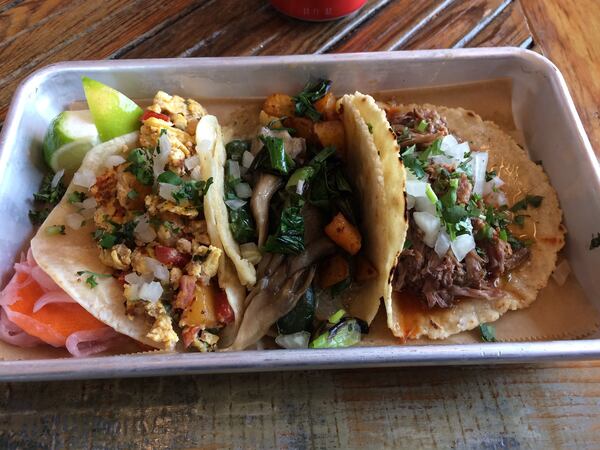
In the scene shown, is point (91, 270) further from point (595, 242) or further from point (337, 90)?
point (595, 242)

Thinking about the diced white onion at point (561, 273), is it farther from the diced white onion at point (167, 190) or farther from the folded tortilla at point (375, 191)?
the diced white onion at point (167, 190)

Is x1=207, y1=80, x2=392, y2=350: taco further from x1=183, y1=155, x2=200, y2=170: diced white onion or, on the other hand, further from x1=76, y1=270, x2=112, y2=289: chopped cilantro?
x1=76, y1=270, x2=112, y2=289: chopped cilantro

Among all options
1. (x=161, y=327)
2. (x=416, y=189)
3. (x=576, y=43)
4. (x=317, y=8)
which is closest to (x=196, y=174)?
(x=161, y=327)

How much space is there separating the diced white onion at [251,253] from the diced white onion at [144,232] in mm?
395

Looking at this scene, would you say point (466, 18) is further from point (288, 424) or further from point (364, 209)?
point (288, 424)

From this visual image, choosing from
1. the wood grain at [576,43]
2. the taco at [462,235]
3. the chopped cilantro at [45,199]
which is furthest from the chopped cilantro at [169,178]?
the wood grain at [576,43]

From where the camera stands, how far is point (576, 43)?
3.02 metres

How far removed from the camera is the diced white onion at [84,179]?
2.19m

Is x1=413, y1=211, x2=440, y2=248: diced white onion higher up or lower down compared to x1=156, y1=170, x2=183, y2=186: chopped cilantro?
lower down

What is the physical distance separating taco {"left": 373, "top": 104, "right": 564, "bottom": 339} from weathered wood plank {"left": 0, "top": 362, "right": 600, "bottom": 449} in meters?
0.27

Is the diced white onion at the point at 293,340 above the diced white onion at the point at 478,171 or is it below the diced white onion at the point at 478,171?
above

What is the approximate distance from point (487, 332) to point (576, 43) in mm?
2134

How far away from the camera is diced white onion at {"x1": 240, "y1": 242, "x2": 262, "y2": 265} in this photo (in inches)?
81.4

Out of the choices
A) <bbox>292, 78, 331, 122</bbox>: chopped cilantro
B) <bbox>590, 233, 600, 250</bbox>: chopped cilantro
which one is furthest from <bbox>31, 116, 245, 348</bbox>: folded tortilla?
<bbox>590, 233, 600, 250</bbox>: chopped cilantro
